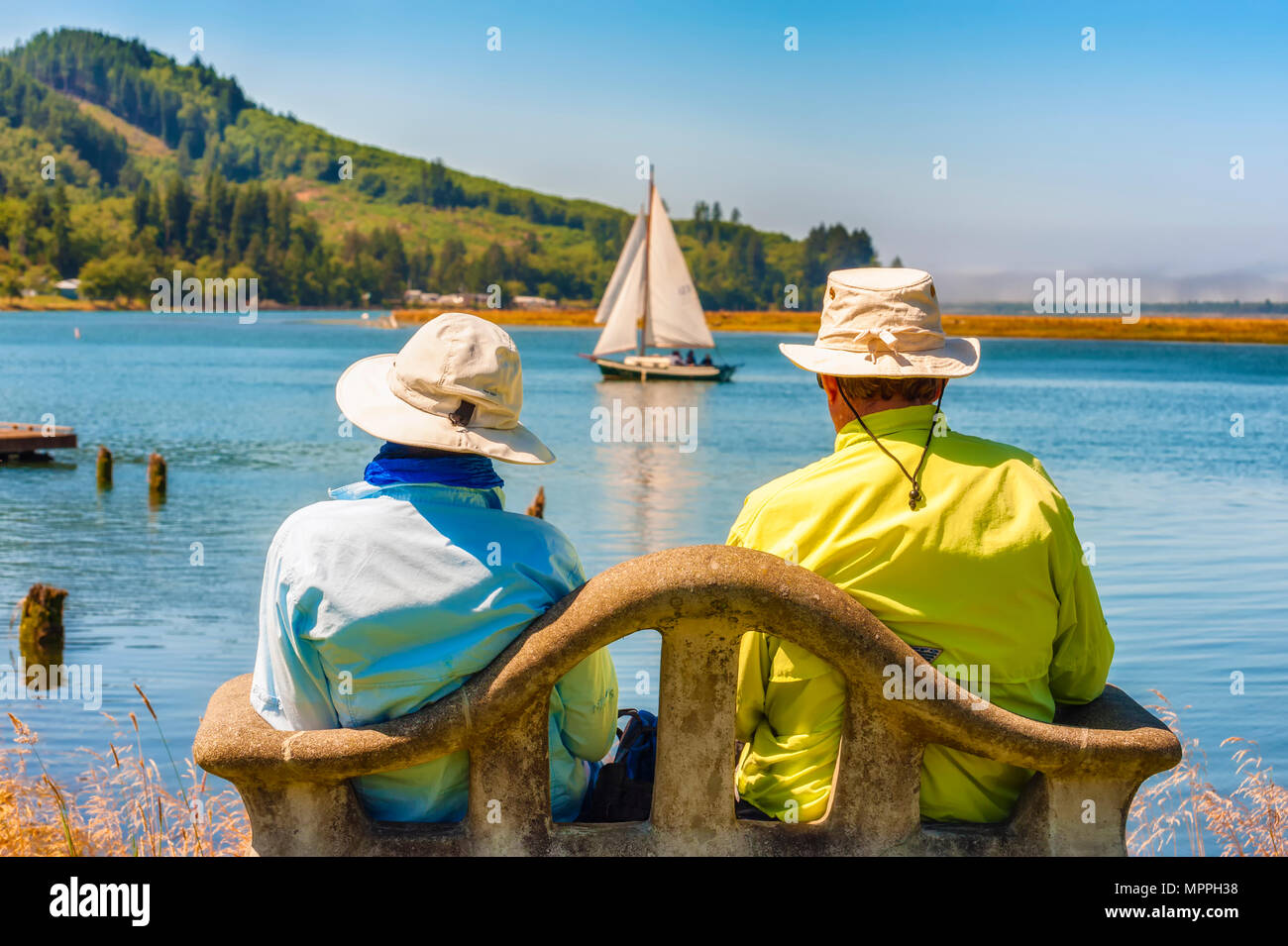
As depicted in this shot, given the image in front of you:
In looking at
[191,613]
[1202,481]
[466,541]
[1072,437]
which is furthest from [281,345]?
[466,541]

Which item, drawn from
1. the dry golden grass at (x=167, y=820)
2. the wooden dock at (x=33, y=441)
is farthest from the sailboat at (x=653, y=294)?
the dry golden grass at (x=167, y=820)

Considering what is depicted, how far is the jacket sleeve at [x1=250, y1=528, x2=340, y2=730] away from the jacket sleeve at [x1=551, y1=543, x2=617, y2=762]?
457 mm

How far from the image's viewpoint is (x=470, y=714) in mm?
2213

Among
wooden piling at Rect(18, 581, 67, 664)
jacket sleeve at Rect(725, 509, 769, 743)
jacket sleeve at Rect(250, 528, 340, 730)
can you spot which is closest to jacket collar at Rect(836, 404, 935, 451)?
jacket sleeve at Rect(725, 509, 769, 743)

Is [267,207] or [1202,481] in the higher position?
[267,207]

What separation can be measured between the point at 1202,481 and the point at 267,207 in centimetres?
18907

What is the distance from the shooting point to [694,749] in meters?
2.27

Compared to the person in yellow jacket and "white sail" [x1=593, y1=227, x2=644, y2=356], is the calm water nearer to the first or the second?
"white sail" [x1=593, y1=227, x2=644, y2=356]

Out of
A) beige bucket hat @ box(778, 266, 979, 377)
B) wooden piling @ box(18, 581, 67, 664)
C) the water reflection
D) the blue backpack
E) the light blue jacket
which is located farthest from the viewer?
the water reflection

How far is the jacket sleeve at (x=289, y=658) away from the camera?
7.77 ft

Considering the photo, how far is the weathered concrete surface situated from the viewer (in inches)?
84.8

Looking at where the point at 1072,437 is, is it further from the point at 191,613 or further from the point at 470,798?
the point at 470,798

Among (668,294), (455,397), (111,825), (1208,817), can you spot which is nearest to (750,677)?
(455,397)
